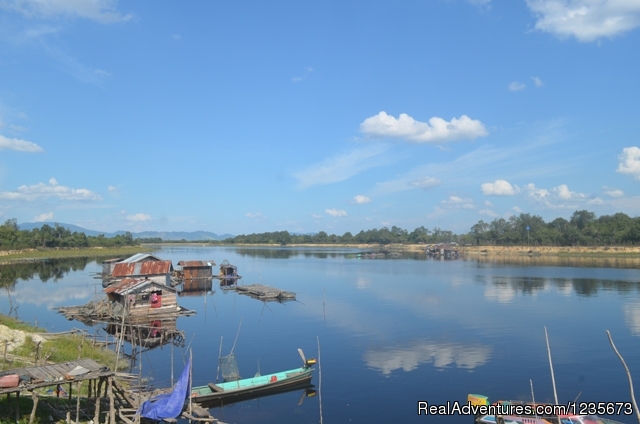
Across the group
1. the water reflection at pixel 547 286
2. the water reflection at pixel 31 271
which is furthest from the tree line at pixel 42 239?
the water reflection at pixel 547 286

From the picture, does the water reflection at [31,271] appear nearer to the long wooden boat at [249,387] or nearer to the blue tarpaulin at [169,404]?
the long wooden boat at [249,387]

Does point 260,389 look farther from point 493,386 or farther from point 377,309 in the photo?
point 377,309

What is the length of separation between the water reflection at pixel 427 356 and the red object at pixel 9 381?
1503 cm

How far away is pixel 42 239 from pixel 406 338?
10307 centimetres

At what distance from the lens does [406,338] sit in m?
28.6

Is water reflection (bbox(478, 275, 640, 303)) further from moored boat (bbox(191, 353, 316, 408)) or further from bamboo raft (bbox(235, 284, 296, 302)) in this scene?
moored boat (bbox(191, 353, 316, 408))

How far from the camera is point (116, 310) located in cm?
3462

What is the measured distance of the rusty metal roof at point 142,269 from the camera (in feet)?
147

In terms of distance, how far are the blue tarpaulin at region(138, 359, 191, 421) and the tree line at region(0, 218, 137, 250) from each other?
312ft

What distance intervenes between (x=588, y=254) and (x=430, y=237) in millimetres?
90170

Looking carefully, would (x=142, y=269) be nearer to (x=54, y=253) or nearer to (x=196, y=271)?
(x=196, y=271)

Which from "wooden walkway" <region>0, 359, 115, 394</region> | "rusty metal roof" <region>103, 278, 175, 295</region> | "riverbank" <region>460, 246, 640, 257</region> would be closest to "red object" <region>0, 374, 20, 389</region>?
"wooden walkway" <region>0, 359, 115, 394</region>

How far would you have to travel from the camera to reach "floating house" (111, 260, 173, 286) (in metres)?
44.5

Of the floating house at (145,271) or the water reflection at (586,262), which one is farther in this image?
the water reflection at (586,262)
